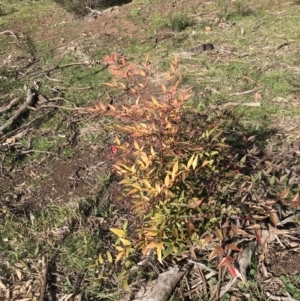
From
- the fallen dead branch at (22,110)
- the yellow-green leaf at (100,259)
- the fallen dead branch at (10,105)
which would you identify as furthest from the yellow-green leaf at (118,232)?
the fallen dead branch at (10,105)

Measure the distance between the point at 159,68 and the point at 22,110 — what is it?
177cm

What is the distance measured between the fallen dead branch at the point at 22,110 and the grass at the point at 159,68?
9.6 inches

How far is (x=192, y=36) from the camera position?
6.68 meters

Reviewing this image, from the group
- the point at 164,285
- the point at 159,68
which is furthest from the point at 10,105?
the point at 164,285

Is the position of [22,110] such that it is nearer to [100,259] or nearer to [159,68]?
[159,68]

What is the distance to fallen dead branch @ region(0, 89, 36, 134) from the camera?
5027 mm

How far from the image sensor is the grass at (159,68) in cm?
344

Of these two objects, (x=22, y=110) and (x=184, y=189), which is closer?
(x=184, y=189)

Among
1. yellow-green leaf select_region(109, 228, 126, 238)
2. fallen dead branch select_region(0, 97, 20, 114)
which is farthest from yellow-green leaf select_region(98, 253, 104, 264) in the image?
fallen dead branch select_region(0, 97, 20, 114)

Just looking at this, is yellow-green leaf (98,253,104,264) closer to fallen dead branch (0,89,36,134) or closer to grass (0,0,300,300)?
grass (0,0,300,300)

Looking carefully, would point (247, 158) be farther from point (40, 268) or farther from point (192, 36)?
point (192, 36)

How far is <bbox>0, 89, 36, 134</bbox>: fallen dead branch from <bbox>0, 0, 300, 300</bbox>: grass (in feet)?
0.80

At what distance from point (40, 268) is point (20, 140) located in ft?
6.13

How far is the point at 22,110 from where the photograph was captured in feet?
17.4
